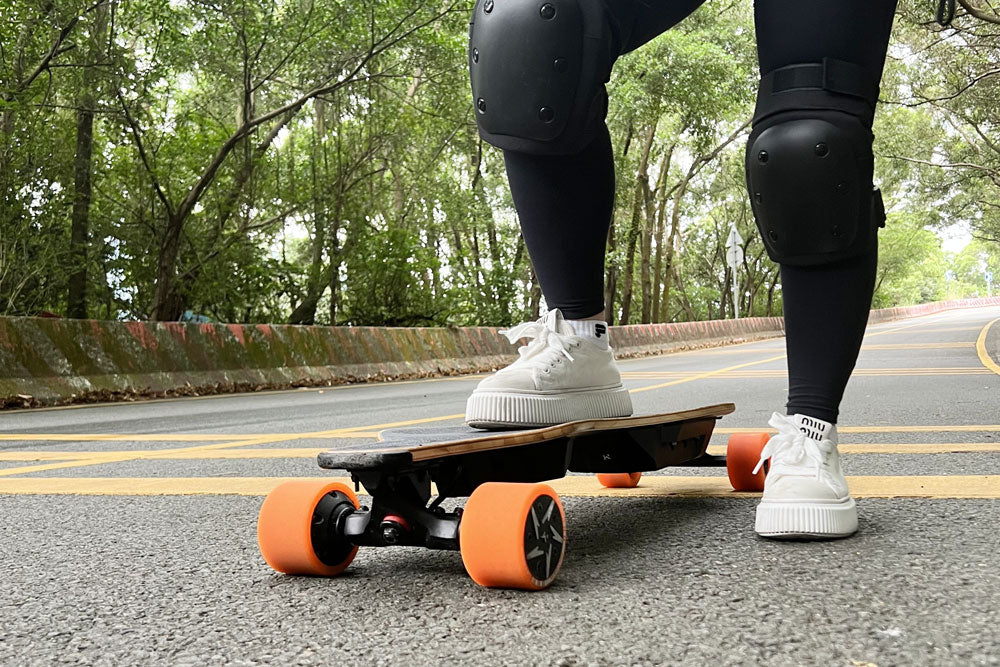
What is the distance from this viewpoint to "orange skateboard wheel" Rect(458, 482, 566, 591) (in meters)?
1.43

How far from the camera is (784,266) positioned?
6.97 ft

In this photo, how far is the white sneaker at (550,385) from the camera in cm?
207

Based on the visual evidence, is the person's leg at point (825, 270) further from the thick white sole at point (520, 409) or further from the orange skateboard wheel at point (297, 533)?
the orange skateboard wheel at point (297, 533)

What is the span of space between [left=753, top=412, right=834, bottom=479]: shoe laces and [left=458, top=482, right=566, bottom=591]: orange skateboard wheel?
2.25ft

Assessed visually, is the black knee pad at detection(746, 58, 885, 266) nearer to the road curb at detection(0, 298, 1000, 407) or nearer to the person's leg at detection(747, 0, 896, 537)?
the person's leg at detection(747, 0, 896, 537)

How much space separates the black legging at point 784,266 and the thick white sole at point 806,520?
267 millimetres

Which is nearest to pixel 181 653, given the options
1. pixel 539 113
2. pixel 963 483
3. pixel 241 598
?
pixel 241 598

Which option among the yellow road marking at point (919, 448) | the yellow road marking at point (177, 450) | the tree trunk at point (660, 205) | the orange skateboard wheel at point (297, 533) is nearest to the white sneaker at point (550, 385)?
the orange skateboard wheel at point (297, 533)

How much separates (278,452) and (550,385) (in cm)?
213

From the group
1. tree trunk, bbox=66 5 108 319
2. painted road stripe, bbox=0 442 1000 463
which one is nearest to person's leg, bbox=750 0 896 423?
painted road stripe, bbox=0 442 1000 463

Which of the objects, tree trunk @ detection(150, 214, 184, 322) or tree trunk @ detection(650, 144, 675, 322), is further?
tree trunk @ detection(650, 144, 675, 322)

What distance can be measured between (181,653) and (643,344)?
68.7 ft

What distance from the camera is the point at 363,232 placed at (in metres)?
16.4

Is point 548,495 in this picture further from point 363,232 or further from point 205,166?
point 363,232
